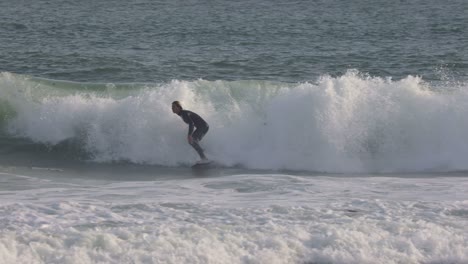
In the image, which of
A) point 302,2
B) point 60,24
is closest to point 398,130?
point 60,24

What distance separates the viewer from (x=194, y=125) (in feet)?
49.8

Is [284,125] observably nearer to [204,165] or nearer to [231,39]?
[204,165]

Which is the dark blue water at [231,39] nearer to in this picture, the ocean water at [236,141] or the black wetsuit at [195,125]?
the ocean water at [236,141]

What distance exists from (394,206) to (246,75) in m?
10.1

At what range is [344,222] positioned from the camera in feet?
33.5

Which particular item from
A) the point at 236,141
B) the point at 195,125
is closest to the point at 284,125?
the point at 236,141

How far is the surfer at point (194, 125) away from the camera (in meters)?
14.9

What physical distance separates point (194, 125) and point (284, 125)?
1.83 metres

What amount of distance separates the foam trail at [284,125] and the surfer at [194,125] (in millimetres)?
568

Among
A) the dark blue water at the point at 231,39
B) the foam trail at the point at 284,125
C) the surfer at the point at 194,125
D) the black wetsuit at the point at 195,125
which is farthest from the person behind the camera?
the dark blue water at the point at 231,39

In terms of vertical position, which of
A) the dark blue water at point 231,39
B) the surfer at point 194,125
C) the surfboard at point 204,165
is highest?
the dark blue water at point 231,39

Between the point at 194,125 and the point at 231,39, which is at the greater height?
the point at 231,39

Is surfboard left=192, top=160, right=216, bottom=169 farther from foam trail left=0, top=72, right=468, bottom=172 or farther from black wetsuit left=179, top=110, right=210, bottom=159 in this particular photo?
foam trail left=0, top=72, right=468, bottom=172

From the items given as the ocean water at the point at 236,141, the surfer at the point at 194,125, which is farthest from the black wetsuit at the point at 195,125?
the ocean water at the point at 236,141
